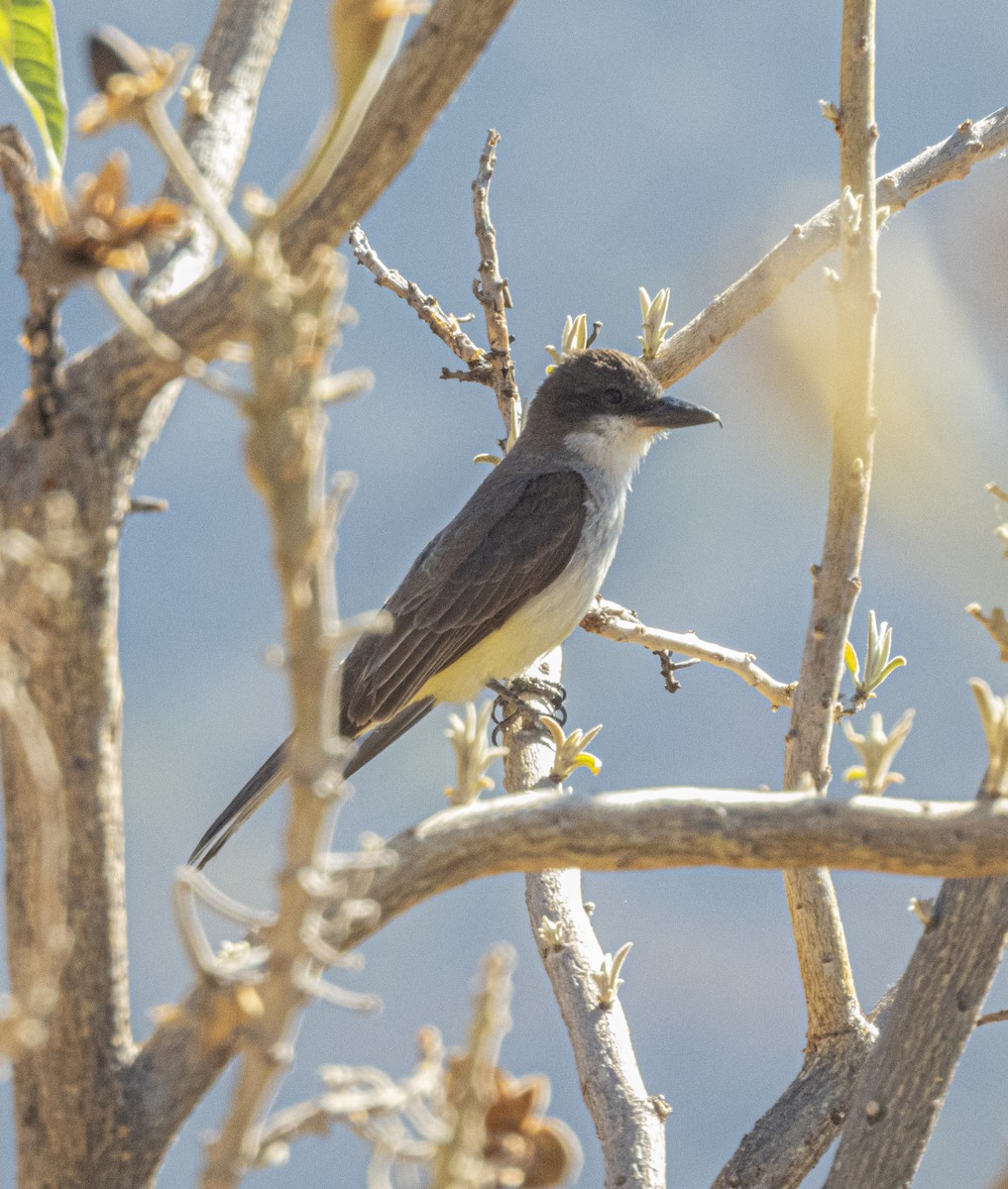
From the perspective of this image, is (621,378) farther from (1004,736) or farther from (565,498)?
(1004,736)

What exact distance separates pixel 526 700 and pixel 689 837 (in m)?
3.61

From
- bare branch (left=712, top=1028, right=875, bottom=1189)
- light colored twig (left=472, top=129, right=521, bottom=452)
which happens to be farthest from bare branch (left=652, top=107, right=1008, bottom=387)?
bare branch (left=712, top=1028, right=875, bottom=1189)

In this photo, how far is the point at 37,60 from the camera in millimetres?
2330

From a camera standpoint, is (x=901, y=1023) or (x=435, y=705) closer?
(x=901, y=1023)

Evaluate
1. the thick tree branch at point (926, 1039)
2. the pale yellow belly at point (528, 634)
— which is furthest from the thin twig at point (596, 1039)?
the thick tree branch at point (926, 1039)

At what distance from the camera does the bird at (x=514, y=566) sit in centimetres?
515

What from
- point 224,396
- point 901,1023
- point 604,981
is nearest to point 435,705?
point 604,981

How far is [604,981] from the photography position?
3637 millimetres

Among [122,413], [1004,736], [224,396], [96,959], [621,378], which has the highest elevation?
[621,378]

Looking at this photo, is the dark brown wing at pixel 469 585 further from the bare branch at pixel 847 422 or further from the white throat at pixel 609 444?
the bare branch at pixel 847 422

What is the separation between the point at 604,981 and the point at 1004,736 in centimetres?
→ 205

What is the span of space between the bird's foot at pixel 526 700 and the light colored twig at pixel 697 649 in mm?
371

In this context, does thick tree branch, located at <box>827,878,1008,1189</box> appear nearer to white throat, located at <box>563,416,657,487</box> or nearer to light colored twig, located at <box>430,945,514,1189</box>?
light colored twig, located at <box>430,945,514,1189</box>

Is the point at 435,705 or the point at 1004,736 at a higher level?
the point at 435,705
